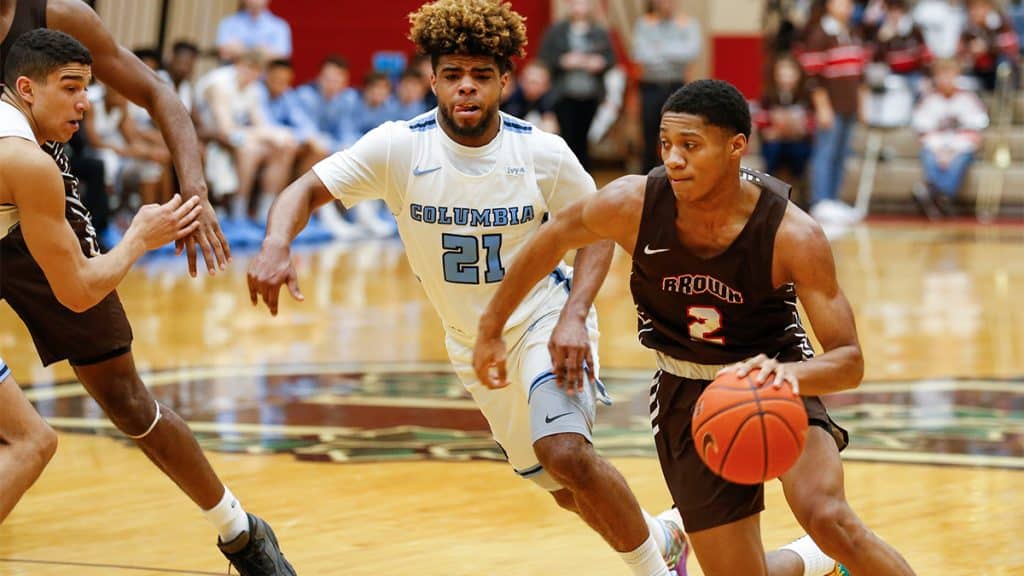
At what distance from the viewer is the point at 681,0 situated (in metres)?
23.3

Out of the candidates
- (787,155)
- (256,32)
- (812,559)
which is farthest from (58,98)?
(787,155)

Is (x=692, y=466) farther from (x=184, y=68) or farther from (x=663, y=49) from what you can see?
(x=663, y=49)

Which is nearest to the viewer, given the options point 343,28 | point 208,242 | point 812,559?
point 812,559

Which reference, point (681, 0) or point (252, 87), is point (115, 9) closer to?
point (252, 87)

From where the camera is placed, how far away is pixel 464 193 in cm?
560

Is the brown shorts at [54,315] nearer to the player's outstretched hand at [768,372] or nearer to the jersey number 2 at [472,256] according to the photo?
the jersey number 2 at [472,256]

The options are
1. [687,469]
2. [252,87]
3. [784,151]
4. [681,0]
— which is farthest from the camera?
[681,0]

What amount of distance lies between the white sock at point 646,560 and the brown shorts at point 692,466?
0.87ft

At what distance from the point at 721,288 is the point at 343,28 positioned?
20058 millimetres

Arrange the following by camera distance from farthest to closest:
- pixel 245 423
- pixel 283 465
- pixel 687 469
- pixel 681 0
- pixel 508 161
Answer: pixel 681 0, pixel 245 423, pixel 283 465, pixel 508 161, pixel 687 469

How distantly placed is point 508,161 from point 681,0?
18223mm

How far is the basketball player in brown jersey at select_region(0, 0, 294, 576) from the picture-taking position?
18.3 ft

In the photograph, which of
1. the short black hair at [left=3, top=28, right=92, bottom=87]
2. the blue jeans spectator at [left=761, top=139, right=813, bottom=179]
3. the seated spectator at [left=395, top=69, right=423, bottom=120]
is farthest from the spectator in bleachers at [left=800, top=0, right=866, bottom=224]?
the short black hair at [left=3, top=28, right=92, bottom=87]

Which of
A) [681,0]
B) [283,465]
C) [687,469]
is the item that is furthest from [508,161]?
[681,0]
